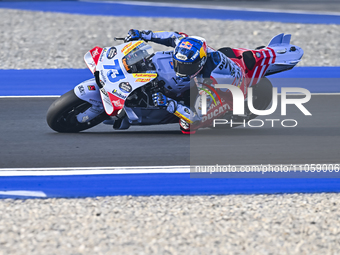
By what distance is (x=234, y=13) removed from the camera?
17.4 metres

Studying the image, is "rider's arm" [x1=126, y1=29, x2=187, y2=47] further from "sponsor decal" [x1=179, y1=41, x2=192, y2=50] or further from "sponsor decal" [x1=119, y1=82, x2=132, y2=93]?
"sponsor decal" [x1=119, y1=82, x2=132, y2=93]

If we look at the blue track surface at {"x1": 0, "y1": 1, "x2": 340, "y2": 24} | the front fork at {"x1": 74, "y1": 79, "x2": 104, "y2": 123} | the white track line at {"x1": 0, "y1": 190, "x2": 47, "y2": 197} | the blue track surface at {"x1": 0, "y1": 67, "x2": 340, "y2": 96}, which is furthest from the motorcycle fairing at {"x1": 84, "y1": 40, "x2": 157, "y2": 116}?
the blue track surface at {"x1": 0, "y1": 1, "x2": 340, "y2": 24}

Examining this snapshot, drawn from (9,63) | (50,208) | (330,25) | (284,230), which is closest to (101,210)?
(50,208)

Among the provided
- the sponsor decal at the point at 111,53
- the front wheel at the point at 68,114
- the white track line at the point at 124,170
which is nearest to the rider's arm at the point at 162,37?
the sponsor decal at the point at 111,53

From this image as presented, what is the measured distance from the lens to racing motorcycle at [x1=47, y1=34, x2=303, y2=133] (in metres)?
5.86

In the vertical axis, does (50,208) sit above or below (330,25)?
below

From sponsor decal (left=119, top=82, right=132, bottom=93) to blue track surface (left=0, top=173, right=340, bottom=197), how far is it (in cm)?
100

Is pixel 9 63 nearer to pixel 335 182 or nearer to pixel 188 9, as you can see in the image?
pixel 335 182

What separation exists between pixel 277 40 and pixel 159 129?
2.02m

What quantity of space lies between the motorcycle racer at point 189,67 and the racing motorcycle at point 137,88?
131 mm

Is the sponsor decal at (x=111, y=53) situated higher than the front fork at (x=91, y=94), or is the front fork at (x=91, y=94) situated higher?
the sponsor decal at (x=111, y=53)

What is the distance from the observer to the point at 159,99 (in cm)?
585

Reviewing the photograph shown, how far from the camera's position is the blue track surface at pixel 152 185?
5.17 meters

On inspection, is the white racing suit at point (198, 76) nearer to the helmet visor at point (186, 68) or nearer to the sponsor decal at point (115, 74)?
the helmet visor at point (186, 68)
